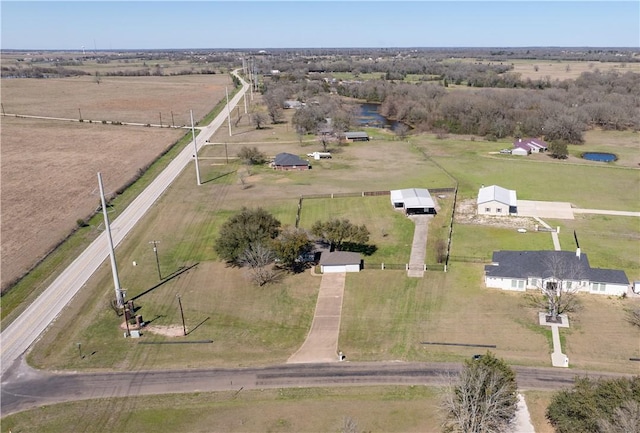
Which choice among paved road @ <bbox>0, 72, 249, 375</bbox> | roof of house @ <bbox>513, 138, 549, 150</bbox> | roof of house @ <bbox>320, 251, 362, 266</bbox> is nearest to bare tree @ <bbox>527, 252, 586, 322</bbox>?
roof of house @ <bbox>320, 251, 362, 266</bbox>

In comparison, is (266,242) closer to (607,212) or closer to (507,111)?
(607,212)

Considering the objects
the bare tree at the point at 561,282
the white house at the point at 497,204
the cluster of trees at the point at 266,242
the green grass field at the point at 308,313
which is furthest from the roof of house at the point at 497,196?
the cluster of trees at the point at 266,242

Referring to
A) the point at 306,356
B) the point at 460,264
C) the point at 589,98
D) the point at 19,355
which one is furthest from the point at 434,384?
the point at 589,98

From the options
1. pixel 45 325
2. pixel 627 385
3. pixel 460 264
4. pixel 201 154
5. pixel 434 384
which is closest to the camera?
pixel 627 385

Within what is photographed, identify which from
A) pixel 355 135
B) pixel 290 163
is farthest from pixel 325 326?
pixel 355 135

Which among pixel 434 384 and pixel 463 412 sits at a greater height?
pixel 463 412

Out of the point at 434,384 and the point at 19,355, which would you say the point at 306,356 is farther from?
the point at 19,355

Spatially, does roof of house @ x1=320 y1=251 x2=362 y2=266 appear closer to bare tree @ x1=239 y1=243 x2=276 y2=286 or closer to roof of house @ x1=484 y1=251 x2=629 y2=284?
bare tree @ x1=239 y1=243 x2=276 y2=286
